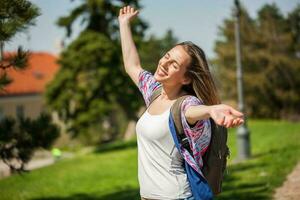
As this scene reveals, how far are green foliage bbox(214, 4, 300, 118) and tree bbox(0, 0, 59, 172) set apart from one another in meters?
30.3

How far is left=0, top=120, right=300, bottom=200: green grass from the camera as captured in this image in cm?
880

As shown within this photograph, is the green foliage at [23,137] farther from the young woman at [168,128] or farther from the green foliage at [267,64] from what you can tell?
the green foliage at [267,64]

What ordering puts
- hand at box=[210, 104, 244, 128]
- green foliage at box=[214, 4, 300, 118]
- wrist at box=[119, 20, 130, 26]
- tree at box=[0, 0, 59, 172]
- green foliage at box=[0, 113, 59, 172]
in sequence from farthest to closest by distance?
green foliage at box=[214, 4, 300, 118] < green foliage at box=[0, 113, 59, 172] < tree at box=[0, 0, 59, 172] < wrist at box=[119, 20, 130, 26] < hand at box=[210, 104, 244, 128]

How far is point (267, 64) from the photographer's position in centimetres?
3738

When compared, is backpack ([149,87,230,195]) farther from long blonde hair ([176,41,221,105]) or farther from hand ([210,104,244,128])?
hand ([210,104,244,128])

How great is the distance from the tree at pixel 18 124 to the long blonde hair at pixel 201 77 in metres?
2.85

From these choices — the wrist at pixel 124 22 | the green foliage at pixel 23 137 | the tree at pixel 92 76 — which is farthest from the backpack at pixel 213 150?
the tree at pixel 92 76

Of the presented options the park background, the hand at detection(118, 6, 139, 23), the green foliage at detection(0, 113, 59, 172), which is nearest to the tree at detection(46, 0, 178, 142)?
the park background

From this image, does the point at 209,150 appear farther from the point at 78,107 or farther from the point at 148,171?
the point at 78,107

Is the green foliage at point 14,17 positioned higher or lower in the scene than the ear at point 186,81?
higher

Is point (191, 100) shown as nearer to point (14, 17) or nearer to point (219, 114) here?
point (219, 114)

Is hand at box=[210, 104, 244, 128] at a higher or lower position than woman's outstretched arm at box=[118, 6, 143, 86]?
lower

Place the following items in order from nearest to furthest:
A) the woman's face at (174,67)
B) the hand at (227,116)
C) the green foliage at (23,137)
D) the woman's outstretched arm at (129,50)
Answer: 1. the hand at (227,116)
2. the woman's face at (174,67)
3. the woman's outstretched arm at (129,50)
4. the green foliage at (23,137)

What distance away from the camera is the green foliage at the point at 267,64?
36281mm
